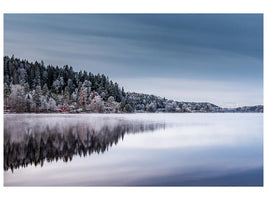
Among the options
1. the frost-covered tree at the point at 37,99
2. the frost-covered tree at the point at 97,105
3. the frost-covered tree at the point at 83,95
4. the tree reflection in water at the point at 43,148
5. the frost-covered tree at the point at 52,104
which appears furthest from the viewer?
the frost-covered tree at the point at 97,105

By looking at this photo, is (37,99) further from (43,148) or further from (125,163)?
(125,163)

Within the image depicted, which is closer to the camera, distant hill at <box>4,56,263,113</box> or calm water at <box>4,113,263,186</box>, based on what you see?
calm water at <box>4,113,263,186</box>

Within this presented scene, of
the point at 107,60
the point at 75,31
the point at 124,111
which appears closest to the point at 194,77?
the point at 107,60

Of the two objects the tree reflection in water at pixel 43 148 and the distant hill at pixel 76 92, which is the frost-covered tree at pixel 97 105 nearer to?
the distant hill at pixel 76 92

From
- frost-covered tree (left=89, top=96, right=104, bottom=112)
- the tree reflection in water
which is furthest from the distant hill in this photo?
the tree reflection in water

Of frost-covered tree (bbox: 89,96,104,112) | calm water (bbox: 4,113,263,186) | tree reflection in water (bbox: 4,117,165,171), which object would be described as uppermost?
frost-covered tree (bbox: 89,96,104,112)

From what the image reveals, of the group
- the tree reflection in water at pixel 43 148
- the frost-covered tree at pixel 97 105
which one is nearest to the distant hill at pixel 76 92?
the frost-covered tree at pixel 97 105

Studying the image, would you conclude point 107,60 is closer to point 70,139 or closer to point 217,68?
point 217,68

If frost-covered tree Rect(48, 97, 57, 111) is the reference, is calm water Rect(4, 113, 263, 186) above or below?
below

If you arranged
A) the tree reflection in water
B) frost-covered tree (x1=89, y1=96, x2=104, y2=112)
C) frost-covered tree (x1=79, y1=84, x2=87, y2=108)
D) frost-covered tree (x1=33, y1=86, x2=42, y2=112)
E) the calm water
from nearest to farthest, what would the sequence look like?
the calm water
the tree reflection in water
frost-covered tree (x1=33, y1=86, x2=42, y2=112)
frost-covered tree (x1=79, y1=84, x2=87, y2=108)
frost-covered tree (x1=89, y1=96, x2=104, y2=112)

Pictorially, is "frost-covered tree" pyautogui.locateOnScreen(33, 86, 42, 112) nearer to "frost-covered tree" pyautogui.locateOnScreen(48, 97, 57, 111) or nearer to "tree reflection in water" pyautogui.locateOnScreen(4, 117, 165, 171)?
"frost-covered tree" pyautogui.locateOnScreen(48, 97, 57, 111)

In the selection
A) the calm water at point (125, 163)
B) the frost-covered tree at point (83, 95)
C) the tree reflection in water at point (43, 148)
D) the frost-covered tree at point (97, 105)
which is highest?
the frost-covered tree at point (83, 95)
